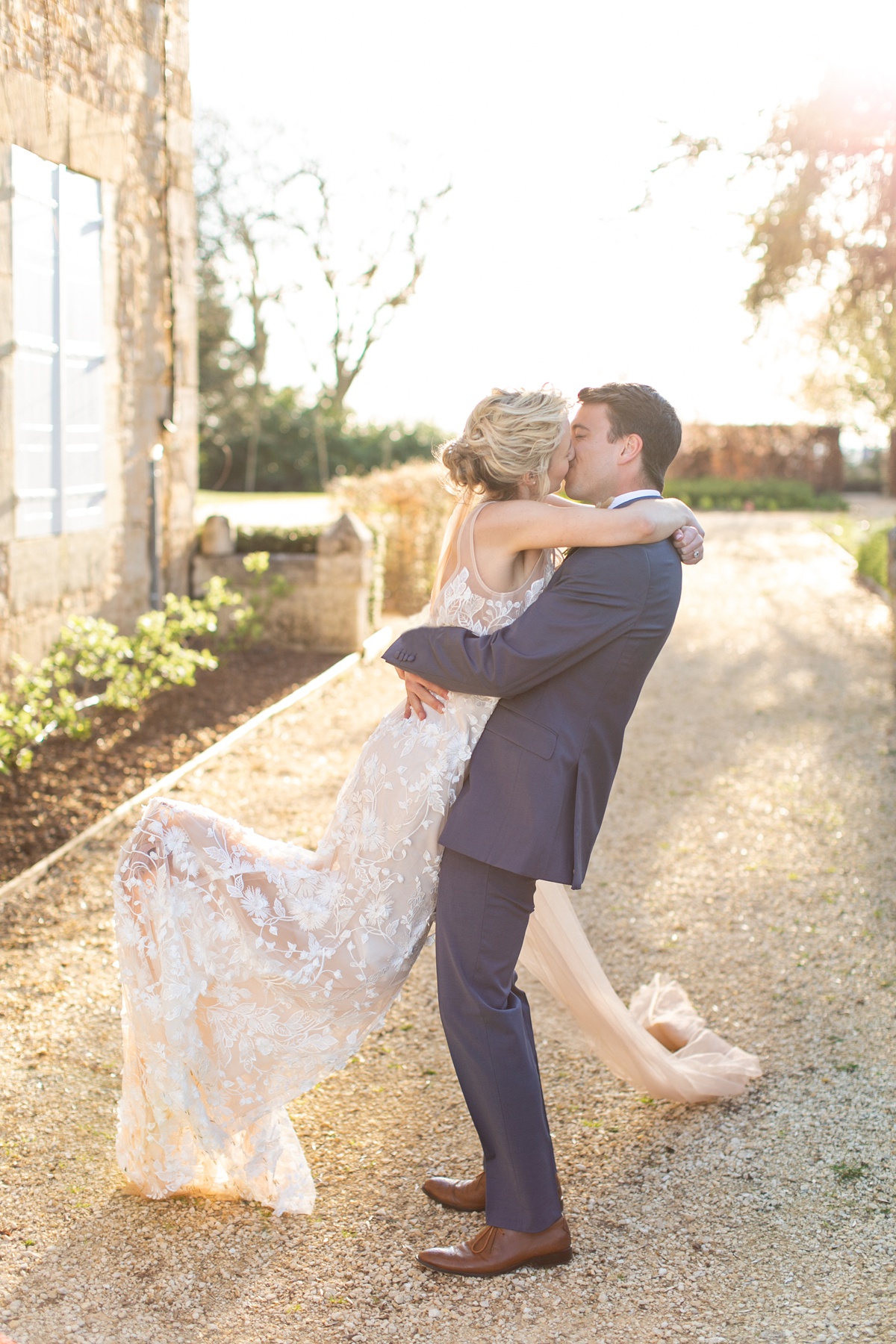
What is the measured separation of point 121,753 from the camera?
6.68 m

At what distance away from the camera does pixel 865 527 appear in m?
21.5

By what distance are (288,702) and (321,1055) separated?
18.0ft

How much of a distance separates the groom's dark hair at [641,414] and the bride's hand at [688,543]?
139mm

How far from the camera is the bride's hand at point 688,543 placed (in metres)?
2.57

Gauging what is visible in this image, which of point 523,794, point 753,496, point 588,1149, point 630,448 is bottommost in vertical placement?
point 588,1149

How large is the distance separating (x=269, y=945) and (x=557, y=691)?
918mm

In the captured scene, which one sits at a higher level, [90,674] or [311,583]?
[311,583]

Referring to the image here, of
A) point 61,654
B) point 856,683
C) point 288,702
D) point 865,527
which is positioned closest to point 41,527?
point 61,654

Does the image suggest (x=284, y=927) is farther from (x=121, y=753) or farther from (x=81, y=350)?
(x=81, y=350)

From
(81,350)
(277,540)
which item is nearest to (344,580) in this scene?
(277,540)

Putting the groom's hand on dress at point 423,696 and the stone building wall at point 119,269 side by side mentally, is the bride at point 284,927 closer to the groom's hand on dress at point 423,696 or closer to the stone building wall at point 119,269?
the groom's hand on dress at point 423,696

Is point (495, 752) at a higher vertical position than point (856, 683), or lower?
higher

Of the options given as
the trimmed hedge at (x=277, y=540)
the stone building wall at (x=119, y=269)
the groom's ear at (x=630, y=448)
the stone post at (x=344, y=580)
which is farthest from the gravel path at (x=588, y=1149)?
the trimmed hedge at (x=277, y=540)

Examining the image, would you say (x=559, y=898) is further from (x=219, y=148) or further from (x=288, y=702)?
(x=219, y=148)
